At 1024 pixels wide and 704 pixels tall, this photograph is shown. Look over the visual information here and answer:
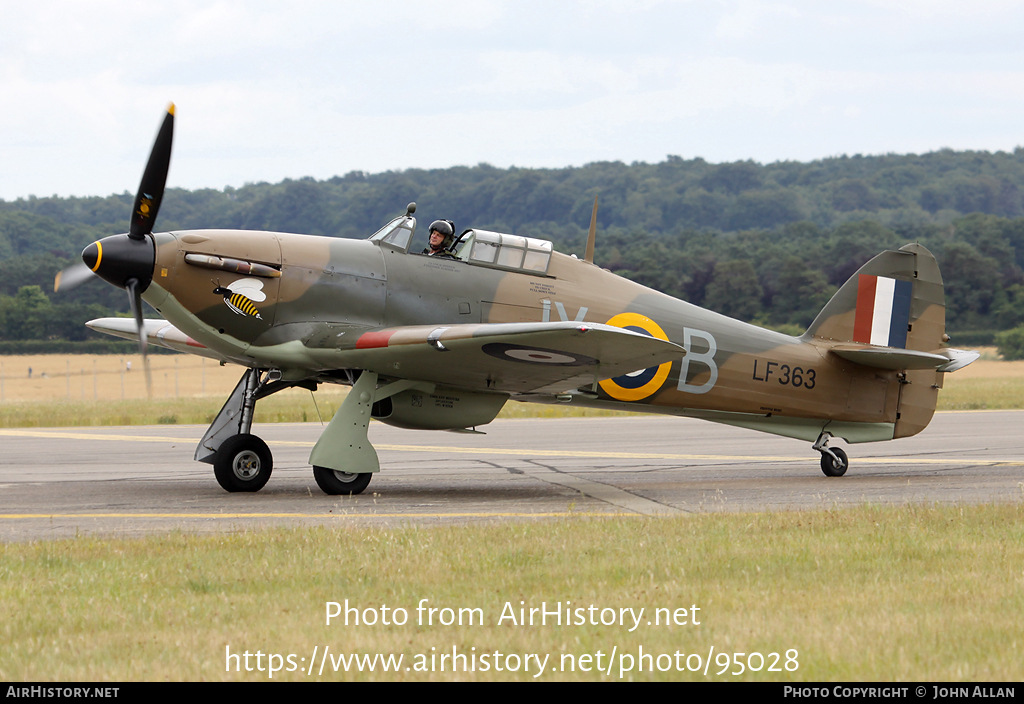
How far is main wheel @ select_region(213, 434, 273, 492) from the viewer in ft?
36.8

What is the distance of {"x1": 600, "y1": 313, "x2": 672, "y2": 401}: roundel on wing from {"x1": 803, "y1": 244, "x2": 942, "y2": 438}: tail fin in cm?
280

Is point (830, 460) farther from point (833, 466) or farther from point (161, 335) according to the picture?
point (161, 335)

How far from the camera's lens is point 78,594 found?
5.88 metres

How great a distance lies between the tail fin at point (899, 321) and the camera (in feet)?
45.8

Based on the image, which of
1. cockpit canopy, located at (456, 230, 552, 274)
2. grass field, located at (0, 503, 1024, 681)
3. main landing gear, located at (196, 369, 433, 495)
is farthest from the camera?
cockpit canopy, located at (456, 230, 552, 274)

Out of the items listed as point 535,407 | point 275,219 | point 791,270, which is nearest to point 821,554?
point 535,407

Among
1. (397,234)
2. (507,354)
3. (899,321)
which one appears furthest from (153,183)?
(899,321)

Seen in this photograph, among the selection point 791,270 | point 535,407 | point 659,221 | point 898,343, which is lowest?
point 535,407

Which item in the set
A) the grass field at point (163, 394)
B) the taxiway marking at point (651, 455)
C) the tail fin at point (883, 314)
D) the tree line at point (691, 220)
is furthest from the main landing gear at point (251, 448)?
the tree line at point (691, 220)

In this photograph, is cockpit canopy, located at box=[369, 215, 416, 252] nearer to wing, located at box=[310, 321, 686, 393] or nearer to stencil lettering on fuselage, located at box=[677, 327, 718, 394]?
wing, located at box=[310, 321, 686, 393]

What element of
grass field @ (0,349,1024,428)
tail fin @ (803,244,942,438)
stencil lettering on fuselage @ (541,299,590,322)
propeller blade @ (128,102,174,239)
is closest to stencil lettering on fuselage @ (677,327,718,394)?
stencil lettering on fuselage @ (541,299,590,322)
